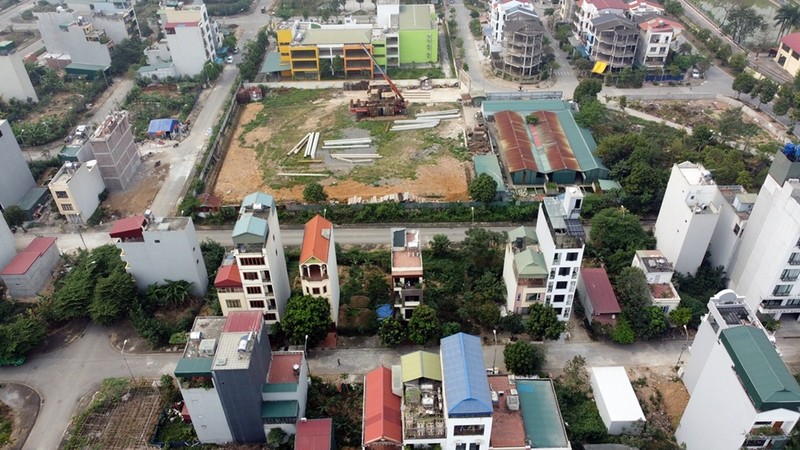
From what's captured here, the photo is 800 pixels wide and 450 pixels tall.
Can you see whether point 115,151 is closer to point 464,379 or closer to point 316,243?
point 316,243

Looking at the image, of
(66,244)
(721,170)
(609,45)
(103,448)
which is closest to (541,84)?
(609,45)

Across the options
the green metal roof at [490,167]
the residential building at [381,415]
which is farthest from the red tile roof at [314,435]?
the green metal roof at [490,167]

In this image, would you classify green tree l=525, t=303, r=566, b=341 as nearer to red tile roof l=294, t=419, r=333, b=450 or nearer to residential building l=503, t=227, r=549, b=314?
residential building l=503, t=227, r=549, b=314

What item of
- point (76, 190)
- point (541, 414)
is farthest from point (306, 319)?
point (76, 190)

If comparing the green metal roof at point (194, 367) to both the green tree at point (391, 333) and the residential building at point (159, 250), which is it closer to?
the green tree at point (391, 333)

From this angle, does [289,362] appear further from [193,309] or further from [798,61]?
[798,61]

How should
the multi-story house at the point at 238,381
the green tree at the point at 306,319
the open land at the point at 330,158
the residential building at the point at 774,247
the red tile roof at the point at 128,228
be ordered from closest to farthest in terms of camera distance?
the multi-story house at the point at 238,381
the residential building at the point at 774,247
the green tree at the point at 306,319
the red tile roof at the point at 128,228
the open land at the point at 330,158
